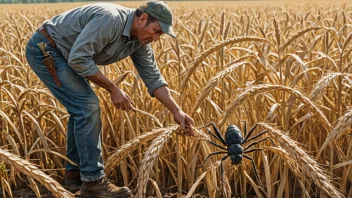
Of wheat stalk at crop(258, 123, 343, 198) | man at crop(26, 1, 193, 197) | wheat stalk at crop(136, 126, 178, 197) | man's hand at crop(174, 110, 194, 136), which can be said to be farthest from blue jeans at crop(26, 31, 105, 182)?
wheat stalk at crop(258, 123, 343, 198)

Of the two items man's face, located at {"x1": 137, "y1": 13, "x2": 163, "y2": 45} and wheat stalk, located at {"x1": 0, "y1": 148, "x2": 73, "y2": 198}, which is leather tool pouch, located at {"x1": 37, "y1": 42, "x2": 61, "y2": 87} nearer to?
man's face, located at {"x1": 137, "y1": 13, "x2": 163, "y2": 45}

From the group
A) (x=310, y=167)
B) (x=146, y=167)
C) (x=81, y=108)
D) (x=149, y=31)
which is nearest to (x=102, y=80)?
(x=81, y=108)

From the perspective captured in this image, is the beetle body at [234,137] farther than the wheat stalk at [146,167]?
Yes

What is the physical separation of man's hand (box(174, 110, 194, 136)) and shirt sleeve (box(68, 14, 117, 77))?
538 mm

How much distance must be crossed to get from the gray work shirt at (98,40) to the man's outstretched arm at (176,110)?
57 millimetres

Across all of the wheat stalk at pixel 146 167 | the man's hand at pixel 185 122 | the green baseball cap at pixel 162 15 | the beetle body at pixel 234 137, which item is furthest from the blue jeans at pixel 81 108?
the wheat stalk at pixel 146 167

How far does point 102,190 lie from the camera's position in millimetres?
3244

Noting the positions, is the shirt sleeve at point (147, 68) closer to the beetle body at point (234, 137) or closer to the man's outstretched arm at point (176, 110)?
the man's outstretched arm at point (176, 110)

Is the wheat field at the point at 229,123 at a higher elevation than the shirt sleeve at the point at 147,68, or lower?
lower

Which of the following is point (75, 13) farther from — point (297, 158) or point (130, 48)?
point (297, 158)

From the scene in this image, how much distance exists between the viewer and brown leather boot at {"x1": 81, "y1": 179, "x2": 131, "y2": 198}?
3209 millimetres

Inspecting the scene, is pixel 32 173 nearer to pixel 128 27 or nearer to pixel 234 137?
pixel 234 137

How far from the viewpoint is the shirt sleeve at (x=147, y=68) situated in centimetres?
330

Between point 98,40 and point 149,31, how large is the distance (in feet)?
0.96
